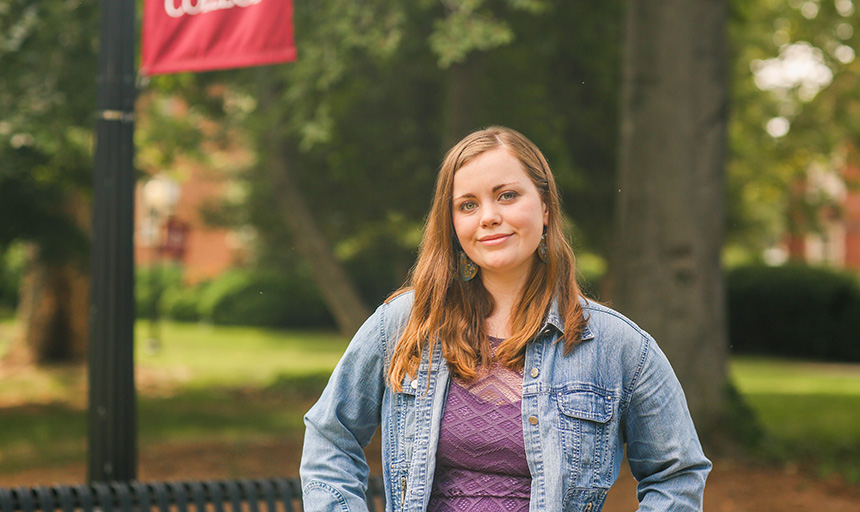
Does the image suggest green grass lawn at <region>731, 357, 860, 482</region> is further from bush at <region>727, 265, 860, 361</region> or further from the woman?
the woman

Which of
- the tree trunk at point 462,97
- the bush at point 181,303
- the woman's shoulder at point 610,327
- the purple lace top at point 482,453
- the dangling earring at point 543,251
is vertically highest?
the tree trunk at point 462,97

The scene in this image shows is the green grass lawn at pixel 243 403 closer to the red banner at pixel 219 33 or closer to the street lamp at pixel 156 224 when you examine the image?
the street lamp at pixel 156 224

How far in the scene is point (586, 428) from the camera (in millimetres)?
2113

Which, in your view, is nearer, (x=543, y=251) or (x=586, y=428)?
(x=586, y=428)

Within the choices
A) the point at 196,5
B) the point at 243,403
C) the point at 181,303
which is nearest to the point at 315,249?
the point at 243,403

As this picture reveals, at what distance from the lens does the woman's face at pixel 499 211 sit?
2172 mm

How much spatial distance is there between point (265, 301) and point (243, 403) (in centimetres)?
1569

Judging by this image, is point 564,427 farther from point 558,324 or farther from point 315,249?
point 315,249

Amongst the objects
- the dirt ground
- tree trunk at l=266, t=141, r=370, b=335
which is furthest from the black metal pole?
tree trunk at l=266, t=141, r=370, b=335

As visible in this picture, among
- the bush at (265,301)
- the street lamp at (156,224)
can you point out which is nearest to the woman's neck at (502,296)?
the street lamp at (156,224)

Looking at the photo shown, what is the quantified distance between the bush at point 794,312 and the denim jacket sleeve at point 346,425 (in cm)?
2066

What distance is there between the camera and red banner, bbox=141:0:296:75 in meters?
3.97

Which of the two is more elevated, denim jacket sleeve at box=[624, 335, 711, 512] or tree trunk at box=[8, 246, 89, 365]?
denim jacket sleeve at box=[624, 335, 711, 512]

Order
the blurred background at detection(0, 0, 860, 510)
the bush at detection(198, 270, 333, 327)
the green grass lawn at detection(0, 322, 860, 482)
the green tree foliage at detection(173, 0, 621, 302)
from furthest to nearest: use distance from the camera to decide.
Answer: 1. the bush at detection(198, 270, 333, 327)
2. the green grass lawn at detection(0, 322, 860, 482)
3. the green tree foliage at detection(173, 0, 621, 302)
4. the blurred background at detection(0, 0, 860, 510)
